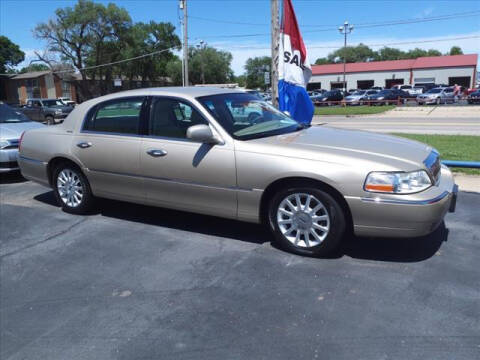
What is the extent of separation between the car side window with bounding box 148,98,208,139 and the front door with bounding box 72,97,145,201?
0.19m

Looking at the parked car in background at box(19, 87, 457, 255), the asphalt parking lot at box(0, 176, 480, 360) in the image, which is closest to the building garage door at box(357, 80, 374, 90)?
the asphalt parking lot at box(0, 176, 480, 360)

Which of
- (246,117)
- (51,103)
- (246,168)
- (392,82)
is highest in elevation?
(392,82)

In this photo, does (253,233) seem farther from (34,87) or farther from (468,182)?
(34,87)

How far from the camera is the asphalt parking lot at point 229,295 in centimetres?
278

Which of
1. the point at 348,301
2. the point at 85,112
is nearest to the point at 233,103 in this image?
the point at 85,112

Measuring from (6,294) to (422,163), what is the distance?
3.75 metres

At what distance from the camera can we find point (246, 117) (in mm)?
4785

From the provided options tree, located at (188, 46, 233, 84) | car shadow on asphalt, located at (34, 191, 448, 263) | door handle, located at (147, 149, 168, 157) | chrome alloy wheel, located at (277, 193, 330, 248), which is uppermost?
tree, located at (188, 46, 233, 84)

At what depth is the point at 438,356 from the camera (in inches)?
101

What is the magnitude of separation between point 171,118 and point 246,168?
3.77 feet

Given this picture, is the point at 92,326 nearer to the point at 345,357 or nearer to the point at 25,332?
the point at 25,332

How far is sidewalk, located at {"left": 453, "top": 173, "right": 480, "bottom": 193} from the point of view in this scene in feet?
20.3

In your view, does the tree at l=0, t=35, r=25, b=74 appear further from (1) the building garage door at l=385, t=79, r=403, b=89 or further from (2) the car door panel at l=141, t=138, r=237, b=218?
(2) the car door panel at l=141, t=138, r=237, b=218

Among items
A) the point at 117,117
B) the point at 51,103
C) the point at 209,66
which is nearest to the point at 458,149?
the point at 117,117
